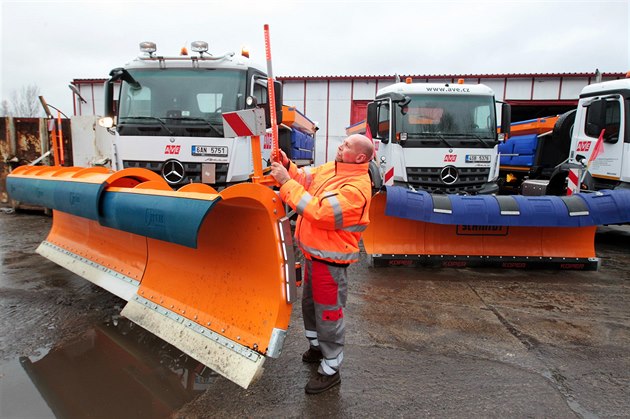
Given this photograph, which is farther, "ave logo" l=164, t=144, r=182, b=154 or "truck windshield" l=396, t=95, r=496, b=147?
"truck windshield" l=396, t=95, r=496, b=147


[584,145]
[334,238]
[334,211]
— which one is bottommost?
[334,238]

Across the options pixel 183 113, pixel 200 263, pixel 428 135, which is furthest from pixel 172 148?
pixel 428 135

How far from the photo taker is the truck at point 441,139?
670 centimetres

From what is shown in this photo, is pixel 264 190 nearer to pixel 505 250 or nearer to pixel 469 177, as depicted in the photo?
pixel 505 250

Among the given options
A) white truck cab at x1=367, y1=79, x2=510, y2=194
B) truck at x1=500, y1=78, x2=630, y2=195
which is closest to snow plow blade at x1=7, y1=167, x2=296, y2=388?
white truck cab at x1=367, y1=79, x2=510, y2=194

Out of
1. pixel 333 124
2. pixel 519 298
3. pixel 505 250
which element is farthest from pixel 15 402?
pixel 333 124

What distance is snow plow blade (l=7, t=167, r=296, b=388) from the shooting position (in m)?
2.39

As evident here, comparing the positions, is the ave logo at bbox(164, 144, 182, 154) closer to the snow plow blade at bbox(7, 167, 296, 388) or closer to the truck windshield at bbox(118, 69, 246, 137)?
the truck windshield at bbox(118, 69, 246, 137)

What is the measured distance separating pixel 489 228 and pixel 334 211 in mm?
3733

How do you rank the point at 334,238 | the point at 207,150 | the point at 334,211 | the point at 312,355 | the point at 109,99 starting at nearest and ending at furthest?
1. the point at 334,211
2. the point at 334,238
3. the point at 312,355
4. the point at 207,150
5. the point at 109,99

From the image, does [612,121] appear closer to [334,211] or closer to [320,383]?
[334,211]

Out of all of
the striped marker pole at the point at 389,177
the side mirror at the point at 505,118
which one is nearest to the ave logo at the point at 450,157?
the striped marker pole at the point at 389,177

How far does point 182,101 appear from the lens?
5.38 metres

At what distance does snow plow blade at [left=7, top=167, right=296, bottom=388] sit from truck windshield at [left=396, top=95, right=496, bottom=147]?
15.4ft
